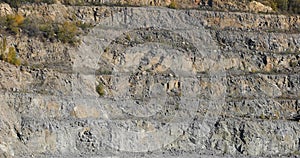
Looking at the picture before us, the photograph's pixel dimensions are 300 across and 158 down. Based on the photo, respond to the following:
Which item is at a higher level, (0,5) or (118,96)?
(0,5)

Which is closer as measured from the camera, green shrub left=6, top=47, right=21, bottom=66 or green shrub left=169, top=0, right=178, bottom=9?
green shrub left=6, top=47, right=21, bottom=66

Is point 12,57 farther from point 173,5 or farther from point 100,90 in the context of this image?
point 173,5

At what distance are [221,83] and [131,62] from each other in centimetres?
575

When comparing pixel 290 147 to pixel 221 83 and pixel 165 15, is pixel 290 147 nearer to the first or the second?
pixel 221 83

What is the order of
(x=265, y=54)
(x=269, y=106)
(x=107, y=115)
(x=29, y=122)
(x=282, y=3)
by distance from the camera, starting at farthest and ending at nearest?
1. (x=282, y=3)
2. (x=265, y=54)
3. (x=269, y=106)
4. (x=107, y=115)
5. (x=29, y=122)

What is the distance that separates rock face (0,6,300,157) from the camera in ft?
143

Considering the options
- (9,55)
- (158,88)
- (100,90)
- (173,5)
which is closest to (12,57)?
(9,55)

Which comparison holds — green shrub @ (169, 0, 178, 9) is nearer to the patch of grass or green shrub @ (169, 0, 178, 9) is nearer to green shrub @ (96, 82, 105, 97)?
green shrub @ (96, 82, 105, 97)

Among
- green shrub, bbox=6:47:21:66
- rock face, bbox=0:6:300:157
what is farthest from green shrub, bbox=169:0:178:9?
green shrub, bbox=6:47:21:66

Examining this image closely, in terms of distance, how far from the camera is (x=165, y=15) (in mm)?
55719

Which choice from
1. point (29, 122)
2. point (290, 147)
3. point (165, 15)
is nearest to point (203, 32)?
point (165, 15)

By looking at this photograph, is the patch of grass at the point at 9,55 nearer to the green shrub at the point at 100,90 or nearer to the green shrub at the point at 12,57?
the green shrub at the point at 12,57

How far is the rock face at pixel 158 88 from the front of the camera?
4350 centimetres

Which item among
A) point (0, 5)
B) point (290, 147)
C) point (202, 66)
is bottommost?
point (290, 147)
